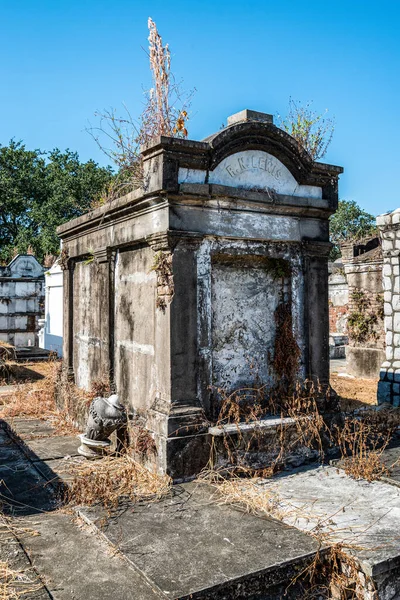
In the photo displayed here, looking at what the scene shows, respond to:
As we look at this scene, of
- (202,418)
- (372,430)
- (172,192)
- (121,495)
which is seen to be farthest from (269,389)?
(172,192)

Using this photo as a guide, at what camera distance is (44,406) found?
7.91 metres

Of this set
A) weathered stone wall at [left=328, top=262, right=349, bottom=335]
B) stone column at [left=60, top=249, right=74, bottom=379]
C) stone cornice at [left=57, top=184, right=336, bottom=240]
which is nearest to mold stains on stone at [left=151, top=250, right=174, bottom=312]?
stone cornice at [left=57, top=184, right=336, bottom=240]

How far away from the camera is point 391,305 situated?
26.9 feet

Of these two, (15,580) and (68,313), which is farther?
(68,313)

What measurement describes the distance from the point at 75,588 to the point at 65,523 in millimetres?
972

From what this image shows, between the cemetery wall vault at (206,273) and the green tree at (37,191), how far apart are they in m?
27.2

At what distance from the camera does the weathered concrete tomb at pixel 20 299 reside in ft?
50.4

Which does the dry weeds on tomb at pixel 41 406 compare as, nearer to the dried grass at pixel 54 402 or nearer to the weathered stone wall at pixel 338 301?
the dried grass at pixel 54 402

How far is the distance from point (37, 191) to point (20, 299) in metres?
21.5

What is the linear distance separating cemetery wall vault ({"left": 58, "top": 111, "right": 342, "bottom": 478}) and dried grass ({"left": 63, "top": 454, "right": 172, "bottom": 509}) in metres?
0.19

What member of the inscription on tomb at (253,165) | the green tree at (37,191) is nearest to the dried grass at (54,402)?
the inscription on tomb at (253,165)

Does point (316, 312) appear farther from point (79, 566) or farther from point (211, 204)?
point (79, 566)

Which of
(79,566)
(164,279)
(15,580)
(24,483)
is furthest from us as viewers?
(164,279)

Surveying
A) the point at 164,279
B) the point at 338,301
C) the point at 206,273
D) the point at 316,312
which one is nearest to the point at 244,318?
the point at 206,273
